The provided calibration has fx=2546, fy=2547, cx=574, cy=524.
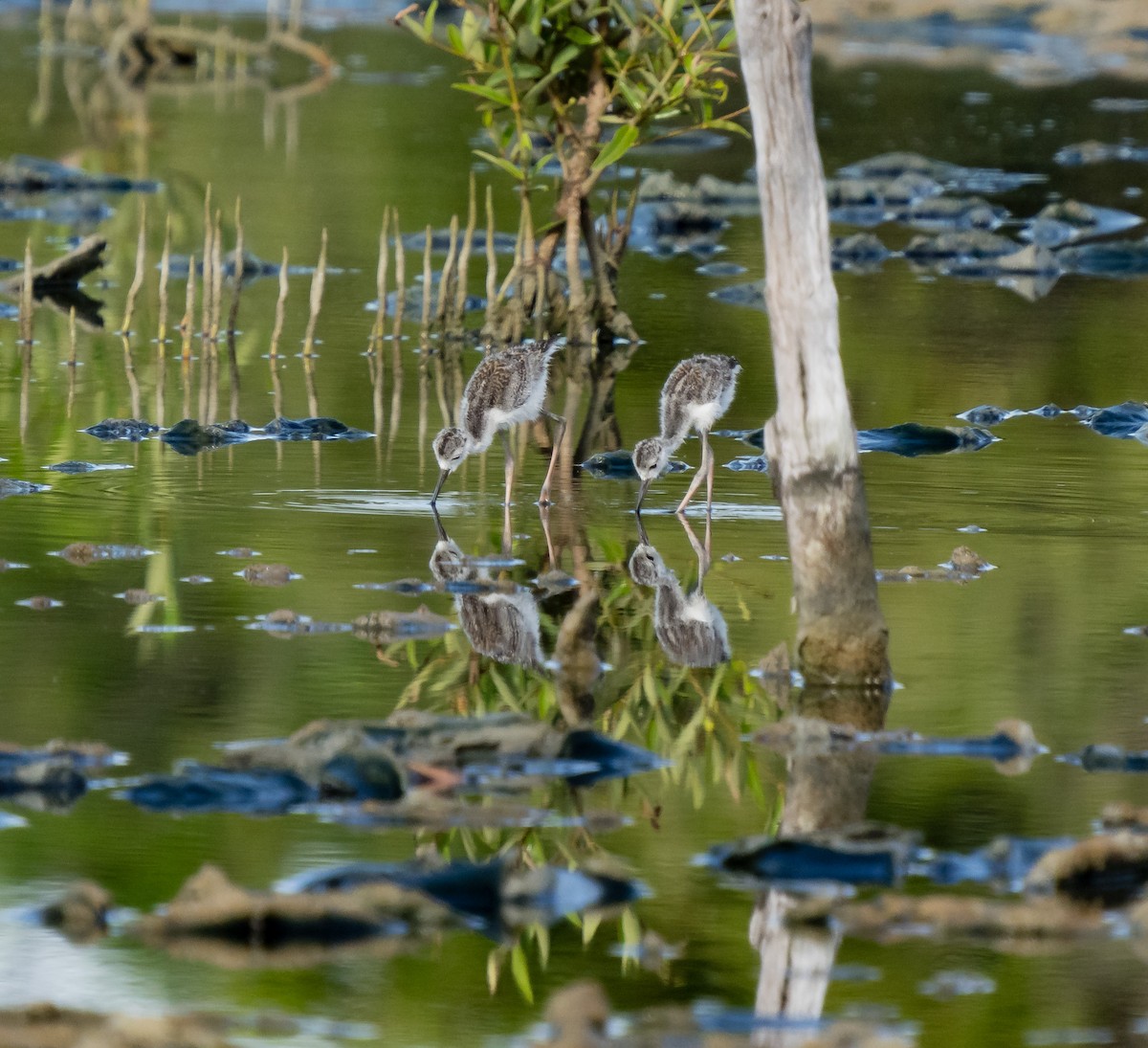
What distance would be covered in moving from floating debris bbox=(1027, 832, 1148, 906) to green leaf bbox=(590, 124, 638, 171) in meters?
8.40

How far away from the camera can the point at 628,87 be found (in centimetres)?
1479

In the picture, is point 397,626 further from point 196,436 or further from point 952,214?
point 952,214

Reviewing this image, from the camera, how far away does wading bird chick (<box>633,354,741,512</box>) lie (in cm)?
1168

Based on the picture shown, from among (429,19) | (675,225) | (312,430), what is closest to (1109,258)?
(675,225)

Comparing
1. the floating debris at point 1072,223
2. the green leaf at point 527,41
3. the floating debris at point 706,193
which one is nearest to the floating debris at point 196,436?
the green leaf at point 527,41

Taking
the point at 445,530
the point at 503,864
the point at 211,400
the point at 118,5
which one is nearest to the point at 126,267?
the point at 211,400

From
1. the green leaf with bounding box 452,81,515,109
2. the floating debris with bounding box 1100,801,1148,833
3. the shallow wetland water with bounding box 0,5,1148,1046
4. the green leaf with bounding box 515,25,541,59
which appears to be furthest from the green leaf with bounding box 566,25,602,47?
the floating debris with bounding box 1100,801,1148,833

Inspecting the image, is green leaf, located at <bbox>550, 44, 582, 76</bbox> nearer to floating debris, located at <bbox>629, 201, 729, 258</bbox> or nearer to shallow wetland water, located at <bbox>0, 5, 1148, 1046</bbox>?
shallow wetland water, located at <bbox>0, 5, 1148, 1046</bbox>

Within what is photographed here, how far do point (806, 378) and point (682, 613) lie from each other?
1.77 m

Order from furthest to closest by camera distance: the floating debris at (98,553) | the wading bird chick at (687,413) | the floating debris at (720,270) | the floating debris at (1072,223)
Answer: the floating debris at (1072,223), the floating debris at (720,270), the wading bird chick at (687,413), the floating debris at (98,553)

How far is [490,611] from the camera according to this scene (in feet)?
31.9

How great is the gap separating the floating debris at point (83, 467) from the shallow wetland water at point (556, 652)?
0.14 m

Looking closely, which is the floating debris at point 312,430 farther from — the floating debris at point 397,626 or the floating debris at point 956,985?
the floating debris at point 956,985

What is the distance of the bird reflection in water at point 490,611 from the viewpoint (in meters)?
9.12
